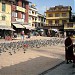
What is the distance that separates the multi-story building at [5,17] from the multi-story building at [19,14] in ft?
14.7

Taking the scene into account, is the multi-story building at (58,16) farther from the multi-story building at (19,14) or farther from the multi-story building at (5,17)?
the multi-story building at (5,17)

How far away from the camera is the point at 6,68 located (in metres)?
12.6

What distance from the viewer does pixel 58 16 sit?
76812 millimetres

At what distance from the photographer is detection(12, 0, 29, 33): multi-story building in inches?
2153

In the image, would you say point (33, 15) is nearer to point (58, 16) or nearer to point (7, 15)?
point (58, 16)

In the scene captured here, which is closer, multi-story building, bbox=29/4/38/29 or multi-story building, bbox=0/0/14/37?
multi-story building, bbox=0/0/14/37

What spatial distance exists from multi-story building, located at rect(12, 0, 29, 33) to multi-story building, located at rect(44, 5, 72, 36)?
48.1 ft

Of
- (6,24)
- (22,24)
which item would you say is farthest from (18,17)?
(6,24)

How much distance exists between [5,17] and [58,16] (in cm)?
3252

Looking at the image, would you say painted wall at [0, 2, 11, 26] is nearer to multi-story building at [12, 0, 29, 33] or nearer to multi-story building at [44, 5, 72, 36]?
multi-story building at [12, 0, 29, 33]

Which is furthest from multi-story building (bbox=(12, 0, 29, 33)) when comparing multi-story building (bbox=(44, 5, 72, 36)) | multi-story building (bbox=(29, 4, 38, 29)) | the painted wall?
multi-story building (bbox=(29, 4, 38, 29))

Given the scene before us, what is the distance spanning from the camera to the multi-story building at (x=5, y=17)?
1790 inches

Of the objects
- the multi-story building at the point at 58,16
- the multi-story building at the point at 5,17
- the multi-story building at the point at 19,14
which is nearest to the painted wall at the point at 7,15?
the multi-story building at the point at 5,17

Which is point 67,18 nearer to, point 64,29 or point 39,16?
point 64,29
